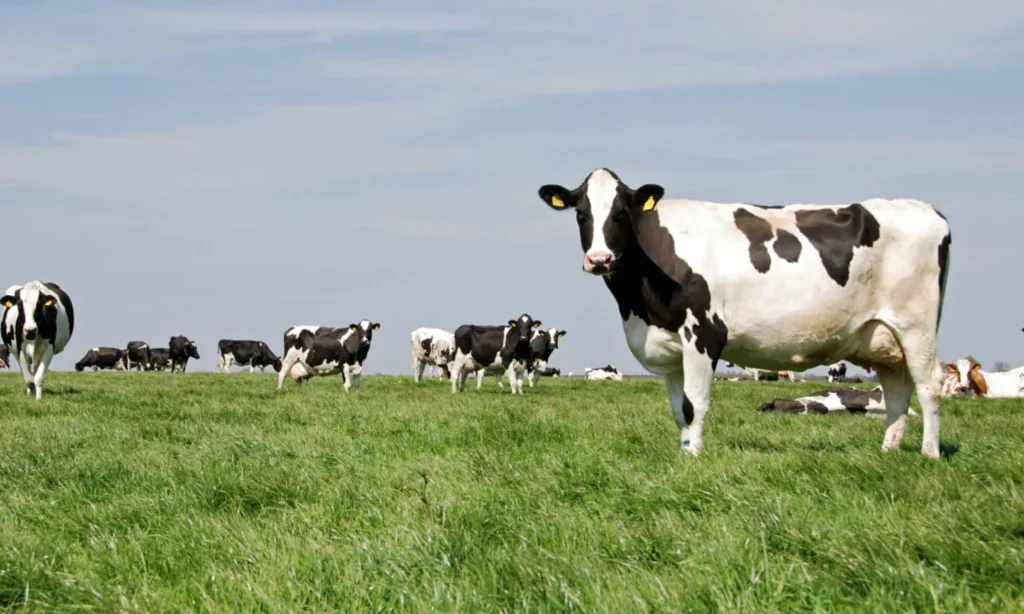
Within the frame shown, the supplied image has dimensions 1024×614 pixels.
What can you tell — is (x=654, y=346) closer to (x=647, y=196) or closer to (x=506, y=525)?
(x=647, y=196)

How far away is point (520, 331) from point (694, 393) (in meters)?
23.7

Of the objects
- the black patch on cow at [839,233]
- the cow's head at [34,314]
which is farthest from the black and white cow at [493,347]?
the black patch on cow at [839,233]

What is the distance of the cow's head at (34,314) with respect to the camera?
20.7m

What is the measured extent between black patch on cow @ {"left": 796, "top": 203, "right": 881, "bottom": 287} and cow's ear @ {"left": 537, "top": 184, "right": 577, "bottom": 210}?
2.14 m

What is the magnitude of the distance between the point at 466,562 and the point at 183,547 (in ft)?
5.57

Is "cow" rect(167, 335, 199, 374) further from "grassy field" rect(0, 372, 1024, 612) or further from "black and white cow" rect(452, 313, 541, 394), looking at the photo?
"grassy field" rect(0, 372, 1024, 612)

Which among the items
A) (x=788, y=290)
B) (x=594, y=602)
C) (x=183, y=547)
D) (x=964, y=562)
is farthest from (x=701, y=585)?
(x=788, y=290)

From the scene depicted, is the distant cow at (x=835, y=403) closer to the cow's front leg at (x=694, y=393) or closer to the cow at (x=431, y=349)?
the cow's front leg at (x=694, y=393)

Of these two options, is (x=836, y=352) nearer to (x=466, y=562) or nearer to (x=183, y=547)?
(x=466, y=562)

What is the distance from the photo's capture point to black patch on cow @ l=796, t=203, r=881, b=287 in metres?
9.32

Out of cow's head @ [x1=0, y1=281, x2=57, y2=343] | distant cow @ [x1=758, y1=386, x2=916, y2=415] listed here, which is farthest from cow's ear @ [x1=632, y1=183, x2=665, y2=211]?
cow's head @ [x1=0, y1=281, x2=57, y2=343]

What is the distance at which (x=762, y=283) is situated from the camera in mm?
9234

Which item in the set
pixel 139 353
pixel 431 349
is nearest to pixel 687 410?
pixel 431 349

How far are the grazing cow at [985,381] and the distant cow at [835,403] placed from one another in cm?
1182
